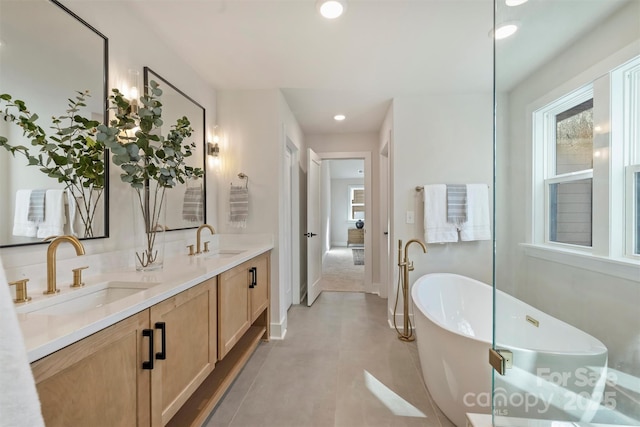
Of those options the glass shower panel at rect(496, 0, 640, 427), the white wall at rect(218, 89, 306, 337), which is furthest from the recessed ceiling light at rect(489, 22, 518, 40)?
the white wall at rect(218, 89, 306, 337)

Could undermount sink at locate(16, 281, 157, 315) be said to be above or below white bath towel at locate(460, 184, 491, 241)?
below

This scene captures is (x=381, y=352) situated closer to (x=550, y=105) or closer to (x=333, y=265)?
(x=550, y=105)

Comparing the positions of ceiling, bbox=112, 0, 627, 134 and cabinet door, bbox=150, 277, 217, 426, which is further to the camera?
ceiling, bbox=112, 0, 627, 134

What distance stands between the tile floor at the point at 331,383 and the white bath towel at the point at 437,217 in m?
1.06

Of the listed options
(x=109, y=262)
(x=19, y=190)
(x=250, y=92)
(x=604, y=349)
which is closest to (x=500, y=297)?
(x=604, y=349)

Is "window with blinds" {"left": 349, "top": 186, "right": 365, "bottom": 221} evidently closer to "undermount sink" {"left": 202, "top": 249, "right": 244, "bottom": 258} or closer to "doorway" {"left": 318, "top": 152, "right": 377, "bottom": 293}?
"doorway" {"left": 318, "top": 152, "right": 377, "bottom": 293}

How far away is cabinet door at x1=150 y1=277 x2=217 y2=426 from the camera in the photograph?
42.2 inches

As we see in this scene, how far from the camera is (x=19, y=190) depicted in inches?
42.5

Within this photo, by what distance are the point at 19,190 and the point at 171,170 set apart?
1.98 feet

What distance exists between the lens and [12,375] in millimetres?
495

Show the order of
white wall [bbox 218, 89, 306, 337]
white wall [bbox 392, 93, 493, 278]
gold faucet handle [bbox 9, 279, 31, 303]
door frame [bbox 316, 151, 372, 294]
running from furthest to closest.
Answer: door frame [bbox 316, 151, 372, 294] → white wall [bbox 392, 93, 493, 278] → white wall [bbox 218, 89, 306, 337] → gold faucet handle [bbox 9, 279, 31, 303]

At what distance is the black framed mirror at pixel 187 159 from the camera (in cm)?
197

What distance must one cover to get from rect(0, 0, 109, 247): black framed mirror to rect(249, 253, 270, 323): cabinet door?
41.2 inches

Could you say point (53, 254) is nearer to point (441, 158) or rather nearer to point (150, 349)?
point (150, 349)
